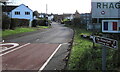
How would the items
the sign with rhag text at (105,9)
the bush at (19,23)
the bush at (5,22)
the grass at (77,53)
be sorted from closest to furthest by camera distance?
the sign with rhag text at (105,9) < the grass at (77,53) < the bush at (5,22) < the bush at (19,23)

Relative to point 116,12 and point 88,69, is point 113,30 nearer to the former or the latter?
point 116,12

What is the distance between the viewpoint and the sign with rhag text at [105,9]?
4.83m

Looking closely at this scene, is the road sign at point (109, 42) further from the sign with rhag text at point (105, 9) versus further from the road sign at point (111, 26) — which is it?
the sign with rhag text at point (105, 9)

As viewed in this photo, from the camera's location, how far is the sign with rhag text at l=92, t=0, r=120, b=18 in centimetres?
483

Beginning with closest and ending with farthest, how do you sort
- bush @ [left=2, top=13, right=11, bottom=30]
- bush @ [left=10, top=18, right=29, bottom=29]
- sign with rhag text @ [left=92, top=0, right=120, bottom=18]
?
sign with rhag text @ [left=92, top=0, right=120, bottom=18]
bush @ [left=2, top=13, right=11, bottom=30]
bush @ [left=10, top=18, right=29, bottom=29]

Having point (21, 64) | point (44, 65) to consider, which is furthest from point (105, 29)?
point (21, 64)

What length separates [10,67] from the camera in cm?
924

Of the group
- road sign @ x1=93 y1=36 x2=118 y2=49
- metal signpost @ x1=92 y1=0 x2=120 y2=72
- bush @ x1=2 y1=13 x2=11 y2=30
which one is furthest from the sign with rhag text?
bush @ x1=2 y1=13 x2=11 y2=30

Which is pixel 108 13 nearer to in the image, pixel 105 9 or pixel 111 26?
pixel 105 9

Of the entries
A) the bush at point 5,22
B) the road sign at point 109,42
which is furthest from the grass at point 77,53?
the bush at point 5,22

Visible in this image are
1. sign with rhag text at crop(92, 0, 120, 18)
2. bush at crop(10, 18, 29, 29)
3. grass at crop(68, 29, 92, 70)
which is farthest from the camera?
bush at crop(10, 18, 29, 29)

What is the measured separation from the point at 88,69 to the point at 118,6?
9.53 ft

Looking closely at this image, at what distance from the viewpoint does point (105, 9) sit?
4.84 meters

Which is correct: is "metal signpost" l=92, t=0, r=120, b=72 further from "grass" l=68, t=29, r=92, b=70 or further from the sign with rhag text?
"grass" l=68, t=29, r=92, b=70
